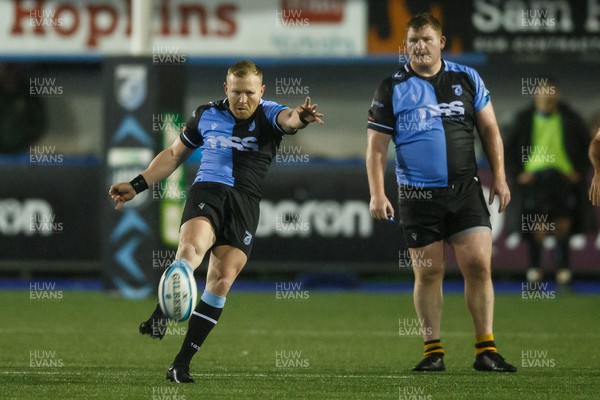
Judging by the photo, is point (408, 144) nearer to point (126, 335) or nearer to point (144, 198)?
point (126, 335)

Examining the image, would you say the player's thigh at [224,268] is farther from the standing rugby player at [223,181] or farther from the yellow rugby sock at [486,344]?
the yellow rugby sock at [486,344]

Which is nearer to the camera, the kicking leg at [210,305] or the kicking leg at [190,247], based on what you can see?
the kicking leg at [190,247]

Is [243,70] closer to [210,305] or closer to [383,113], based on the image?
[383,113]

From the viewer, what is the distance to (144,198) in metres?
14.8

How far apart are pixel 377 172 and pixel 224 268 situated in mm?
1242

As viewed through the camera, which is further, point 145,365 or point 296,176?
point 296,176

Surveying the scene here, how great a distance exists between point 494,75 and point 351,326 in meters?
6.93

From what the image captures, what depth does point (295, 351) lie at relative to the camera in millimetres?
9852

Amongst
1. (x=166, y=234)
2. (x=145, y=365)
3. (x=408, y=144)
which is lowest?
(x=166, y=234)

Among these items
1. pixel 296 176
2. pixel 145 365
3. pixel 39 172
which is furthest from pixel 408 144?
pixel 39 172

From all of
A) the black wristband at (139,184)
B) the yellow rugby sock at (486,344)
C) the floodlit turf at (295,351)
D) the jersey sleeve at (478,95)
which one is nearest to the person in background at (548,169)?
the floodlit turf at (295,351)

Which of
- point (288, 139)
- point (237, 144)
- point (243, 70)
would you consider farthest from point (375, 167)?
point (288, 139)

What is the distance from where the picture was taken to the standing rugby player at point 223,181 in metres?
7.76

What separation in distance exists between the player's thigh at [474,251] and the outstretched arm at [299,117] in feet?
4.47
